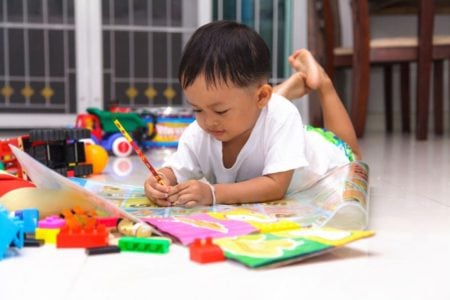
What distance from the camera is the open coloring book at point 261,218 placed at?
71 centimetres

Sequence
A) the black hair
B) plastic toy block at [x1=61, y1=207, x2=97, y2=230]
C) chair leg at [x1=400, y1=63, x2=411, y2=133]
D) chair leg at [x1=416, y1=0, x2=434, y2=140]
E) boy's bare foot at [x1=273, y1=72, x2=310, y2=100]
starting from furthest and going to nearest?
chair leg at [x1=400, y1=63, x2=411, y2=133], chair leg at [x1=416, y1=0, x2=434, y2=140], boy's bare foot at [x1=273, y1=72, x2=310, y2=100], the black hair, plastic toy block at [x1=61, y1=207, x2=97, y2=230]

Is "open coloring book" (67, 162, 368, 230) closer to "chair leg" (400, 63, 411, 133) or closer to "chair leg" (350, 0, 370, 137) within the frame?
"chair leg" (350, 0, 370, 137)

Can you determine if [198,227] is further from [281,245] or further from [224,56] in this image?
[224,56]

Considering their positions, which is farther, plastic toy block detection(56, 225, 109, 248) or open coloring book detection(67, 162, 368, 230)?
open coloring book detection(67, 162, 368, 230)

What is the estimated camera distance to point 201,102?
100 cm

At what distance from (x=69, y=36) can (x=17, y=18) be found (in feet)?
0.93

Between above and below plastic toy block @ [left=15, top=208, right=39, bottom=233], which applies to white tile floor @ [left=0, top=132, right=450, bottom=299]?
below

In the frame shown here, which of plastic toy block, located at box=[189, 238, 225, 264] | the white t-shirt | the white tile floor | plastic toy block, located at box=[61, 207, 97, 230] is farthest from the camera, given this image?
the white t-shirt

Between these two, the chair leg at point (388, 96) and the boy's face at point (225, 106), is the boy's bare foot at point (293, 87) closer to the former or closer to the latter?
the boy's face at point (225, 106)

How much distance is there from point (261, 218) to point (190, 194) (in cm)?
15

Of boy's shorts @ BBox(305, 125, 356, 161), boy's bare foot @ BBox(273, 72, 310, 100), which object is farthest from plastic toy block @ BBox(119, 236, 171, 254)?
boy's bare foot @ BBox(273, 72, 310, 100)

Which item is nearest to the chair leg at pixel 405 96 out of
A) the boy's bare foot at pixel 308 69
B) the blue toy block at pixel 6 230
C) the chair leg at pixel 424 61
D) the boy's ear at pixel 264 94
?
the chair leg at pixel 424 61

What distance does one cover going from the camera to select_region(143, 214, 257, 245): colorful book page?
→ 79cm

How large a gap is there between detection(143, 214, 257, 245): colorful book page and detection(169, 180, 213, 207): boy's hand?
0.09 metres
